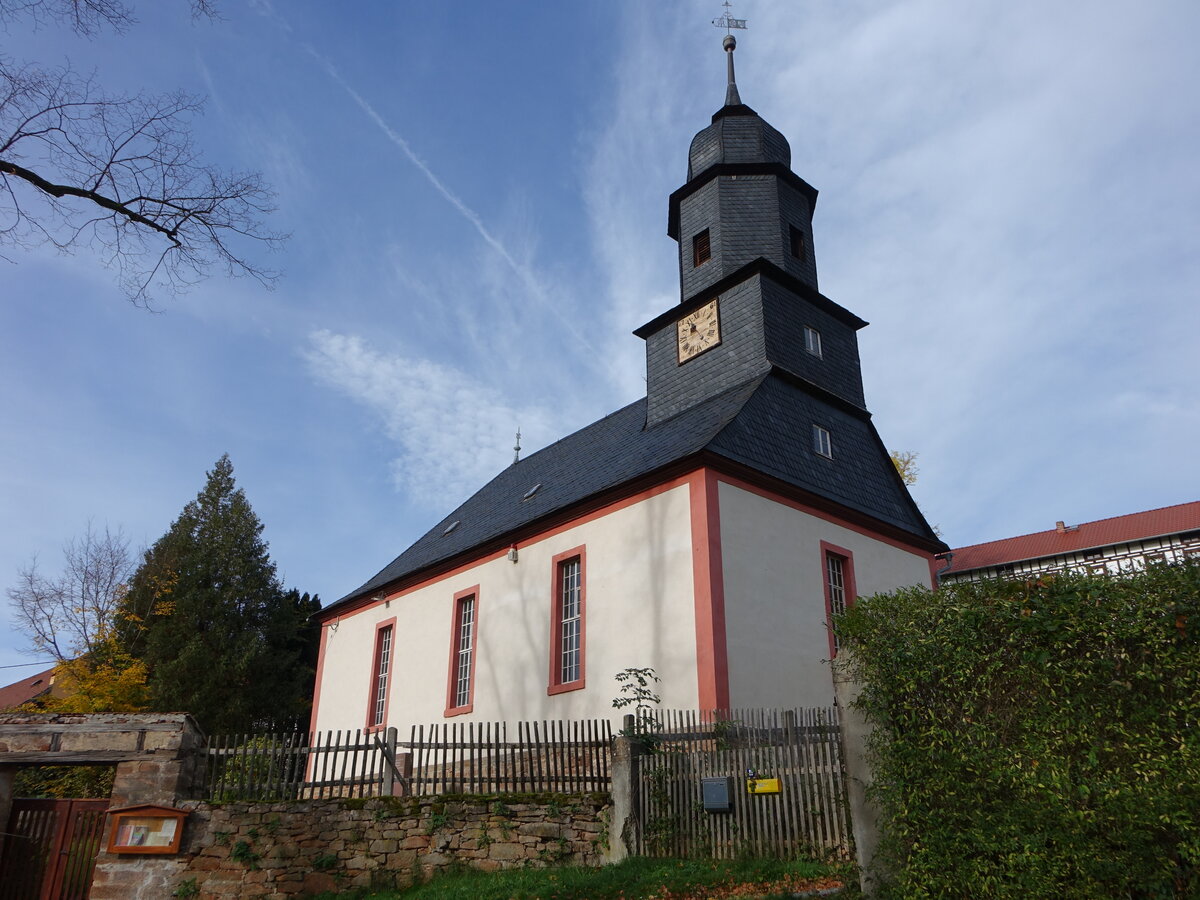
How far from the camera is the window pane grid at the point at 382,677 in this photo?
886 inches

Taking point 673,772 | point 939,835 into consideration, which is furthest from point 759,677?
point 939,835

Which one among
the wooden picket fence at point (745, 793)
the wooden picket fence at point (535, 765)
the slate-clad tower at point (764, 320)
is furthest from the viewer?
the slate-clad tower at point (764, 320)

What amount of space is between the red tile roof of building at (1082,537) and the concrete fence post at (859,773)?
82.8ft

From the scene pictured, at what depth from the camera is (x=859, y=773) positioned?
7902 mm

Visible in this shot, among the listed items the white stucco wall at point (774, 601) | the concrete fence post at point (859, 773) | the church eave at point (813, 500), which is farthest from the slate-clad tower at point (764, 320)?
the concrete fence post at point (859, 773)

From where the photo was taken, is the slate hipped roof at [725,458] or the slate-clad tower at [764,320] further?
the slate-clad tower at [764,320]

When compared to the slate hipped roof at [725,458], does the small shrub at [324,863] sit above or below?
below

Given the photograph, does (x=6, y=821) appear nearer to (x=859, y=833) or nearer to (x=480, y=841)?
(x=480, y=841)

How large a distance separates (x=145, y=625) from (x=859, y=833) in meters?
29.7

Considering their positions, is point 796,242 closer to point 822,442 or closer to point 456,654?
point 822,442

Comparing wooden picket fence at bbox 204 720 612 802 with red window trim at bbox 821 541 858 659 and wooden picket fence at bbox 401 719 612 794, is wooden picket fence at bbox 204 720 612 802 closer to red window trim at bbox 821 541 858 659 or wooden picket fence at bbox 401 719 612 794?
wooden picket fence at bbox 401 719 612 794

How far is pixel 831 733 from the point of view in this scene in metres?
9.95

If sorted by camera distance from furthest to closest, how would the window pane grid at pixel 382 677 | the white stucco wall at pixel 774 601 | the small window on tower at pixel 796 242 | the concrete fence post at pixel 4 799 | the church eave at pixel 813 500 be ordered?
the window pane grid at pixel 382 677 → the small window on tower at pixel 796 242 → the church eave at pixel 813 500 → the white stucco wall at pixel 774 601 → the concrete fence post at pixel 4 799

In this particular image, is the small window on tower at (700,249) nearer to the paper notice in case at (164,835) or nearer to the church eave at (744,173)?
the church eave at (744,173)
